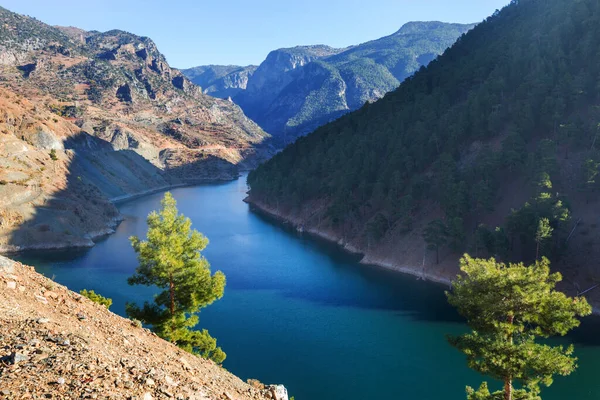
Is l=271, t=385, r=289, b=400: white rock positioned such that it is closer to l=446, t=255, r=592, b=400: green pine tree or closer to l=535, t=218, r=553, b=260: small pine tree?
l=446, t=255, r=592, b=400: green pine tree

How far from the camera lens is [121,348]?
13938 mm

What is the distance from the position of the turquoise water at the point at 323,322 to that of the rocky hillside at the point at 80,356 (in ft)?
64.0

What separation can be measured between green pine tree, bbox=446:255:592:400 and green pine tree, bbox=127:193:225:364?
1385 centimetres

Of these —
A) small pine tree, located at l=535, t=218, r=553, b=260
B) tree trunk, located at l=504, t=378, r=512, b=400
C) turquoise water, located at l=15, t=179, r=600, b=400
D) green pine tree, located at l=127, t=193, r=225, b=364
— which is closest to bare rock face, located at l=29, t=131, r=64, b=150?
turquoise water, located at l=15, t=179, r=600, b=400

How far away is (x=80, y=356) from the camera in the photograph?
11180 mm

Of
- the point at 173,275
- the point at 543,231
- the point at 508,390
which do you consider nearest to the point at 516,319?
the point at 508,390

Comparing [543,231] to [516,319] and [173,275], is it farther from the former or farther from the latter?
[173,275]

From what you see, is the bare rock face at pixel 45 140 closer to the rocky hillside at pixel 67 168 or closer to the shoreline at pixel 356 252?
the rocky hillside at pixel 67 168

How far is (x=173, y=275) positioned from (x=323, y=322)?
26662 millimetres

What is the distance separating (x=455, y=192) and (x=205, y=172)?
14939 centimetres

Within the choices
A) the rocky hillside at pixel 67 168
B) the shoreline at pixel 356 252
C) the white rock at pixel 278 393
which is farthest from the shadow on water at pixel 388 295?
the rocky hillside at pixel 67 168

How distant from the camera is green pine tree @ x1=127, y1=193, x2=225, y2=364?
75.9 ft

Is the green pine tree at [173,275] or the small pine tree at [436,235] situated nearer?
the green pine tree at [173,275]

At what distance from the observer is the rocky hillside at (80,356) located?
9.66 m
